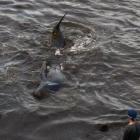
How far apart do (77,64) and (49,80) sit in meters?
1.77

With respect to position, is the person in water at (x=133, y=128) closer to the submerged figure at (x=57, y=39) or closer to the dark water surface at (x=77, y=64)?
the dark water surface at (x=77, y=64)

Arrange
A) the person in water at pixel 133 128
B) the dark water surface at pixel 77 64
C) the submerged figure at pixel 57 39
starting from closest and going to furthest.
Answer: the person in water at pixel 133 128
the dark water surface at pixel 77 64
the submerged figure at pixel 57 39

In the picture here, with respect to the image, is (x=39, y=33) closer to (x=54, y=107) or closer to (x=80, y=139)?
(x=54, y=107)

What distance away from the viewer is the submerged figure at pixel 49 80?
11.0m

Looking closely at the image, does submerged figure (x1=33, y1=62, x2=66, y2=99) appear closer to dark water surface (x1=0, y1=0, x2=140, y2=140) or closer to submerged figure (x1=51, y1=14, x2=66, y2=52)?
dark water surface (x1=0, y1=0, x2=140, y2=140)

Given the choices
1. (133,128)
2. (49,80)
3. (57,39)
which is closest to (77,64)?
(57,39)

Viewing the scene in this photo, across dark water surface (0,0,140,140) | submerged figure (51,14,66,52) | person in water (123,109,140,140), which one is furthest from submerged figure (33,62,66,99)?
person in water (123,109,140,140)

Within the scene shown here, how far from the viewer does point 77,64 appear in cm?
1278

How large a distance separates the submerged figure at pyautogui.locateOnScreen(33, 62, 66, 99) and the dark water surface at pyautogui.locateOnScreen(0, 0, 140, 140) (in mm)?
195

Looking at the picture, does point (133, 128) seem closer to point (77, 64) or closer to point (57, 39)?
point (77, 64)

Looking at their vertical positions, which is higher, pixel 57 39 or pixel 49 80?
pixel 57 39

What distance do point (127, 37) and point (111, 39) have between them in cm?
68

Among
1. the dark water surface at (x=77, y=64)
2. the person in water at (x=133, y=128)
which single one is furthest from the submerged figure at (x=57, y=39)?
the person in water at (x=133, y=128)

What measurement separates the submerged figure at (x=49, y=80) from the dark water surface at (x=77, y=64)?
7.7 inches
